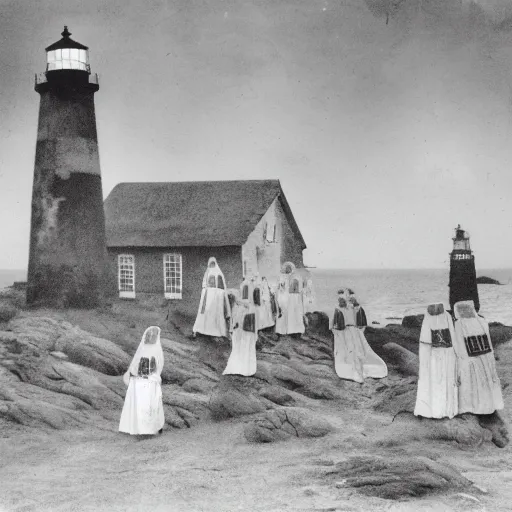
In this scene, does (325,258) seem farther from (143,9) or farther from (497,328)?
(143,9)

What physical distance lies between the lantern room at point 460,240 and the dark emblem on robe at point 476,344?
16.7 feet

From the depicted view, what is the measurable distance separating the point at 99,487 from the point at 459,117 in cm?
1073

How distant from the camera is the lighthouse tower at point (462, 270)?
14305mm

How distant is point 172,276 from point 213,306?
1.88 m

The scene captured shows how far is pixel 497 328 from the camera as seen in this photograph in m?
15.4

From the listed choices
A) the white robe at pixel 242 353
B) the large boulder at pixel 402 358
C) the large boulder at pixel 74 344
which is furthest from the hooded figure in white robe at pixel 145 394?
the large boulder at pixel 402 358

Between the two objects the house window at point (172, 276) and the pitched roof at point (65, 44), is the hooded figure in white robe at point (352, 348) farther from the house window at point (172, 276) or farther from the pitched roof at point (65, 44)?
the pitched roof at point (65, 44)

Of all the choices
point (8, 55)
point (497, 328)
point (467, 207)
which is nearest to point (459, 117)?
point (467, 207)

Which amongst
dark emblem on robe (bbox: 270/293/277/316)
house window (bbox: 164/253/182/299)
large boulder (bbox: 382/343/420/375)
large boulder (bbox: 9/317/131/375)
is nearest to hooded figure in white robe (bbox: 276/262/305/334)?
dark emblem on robe (bbox: 270/293/277/316)

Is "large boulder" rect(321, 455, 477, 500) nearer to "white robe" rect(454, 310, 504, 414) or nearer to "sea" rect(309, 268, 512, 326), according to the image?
"white robe" rect(454, 310, 504, 414)

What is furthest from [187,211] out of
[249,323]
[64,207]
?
[249,323]

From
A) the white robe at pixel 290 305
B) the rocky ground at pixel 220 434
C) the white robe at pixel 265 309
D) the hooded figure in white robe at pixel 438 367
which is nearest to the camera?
the rocky ground at pixel 220 434

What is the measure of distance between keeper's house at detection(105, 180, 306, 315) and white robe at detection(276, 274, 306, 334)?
15.9 inches

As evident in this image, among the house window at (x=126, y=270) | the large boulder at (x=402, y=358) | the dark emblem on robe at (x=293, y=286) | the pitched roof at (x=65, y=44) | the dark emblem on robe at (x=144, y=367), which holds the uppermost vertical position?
the pitched roof at (x=65, y=44)
